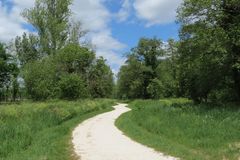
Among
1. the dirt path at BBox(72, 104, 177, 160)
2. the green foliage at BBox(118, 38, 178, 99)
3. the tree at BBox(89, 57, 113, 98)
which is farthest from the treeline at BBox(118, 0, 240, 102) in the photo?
the green foliage at BBox(118, 38, 178, 99)

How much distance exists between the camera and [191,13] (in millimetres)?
28188

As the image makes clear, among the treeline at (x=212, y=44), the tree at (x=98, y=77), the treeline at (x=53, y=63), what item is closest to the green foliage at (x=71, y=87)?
the treeline at (x=53, y=63)

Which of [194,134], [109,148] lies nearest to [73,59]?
[194,134]

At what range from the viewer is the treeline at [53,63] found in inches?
2110

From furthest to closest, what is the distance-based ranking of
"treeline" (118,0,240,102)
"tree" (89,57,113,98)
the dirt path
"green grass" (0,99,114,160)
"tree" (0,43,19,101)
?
1. "tree" (0,43,19,101)
2. "tree" (89,57,113,98)
3. "treeline" (118,0,240,102)
4. "green grass" (0,99,114,160)
5. the dirt path

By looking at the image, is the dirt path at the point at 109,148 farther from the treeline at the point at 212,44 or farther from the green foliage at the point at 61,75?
the green foliage at the point at 61,75

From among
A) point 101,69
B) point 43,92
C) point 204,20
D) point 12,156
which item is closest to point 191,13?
point 204,20

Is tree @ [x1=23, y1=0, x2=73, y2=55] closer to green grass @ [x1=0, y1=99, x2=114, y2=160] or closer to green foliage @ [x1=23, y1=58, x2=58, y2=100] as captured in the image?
green foliage @ [x1=23, y1=58, x2=58, y2=100]

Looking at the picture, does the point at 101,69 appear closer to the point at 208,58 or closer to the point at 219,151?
the point at 208,58

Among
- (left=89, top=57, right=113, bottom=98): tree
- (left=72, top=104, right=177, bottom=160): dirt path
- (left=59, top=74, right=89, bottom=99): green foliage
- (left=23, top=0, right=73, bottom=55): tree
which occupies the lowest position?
(left=72, top=104, right=177, bottom=160): dirt path

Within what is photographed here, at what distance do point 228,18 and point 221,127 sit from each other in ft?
41.1

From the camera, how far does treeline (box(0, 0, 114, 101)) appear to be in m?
53.6

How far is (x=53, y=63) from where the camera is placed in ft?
184

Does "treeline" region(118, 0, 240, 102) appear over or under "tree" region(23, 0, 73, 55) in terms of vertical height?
under
